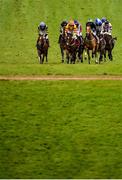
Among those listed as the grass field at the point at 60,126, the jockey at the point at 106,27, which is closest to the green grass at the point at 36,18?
the jockey at the point at 106,27

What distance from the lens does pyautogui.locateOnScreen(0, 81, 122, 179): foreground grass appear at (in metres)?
15.9

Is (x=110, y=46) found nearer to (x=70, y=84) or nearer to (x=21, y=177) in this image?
(x=70, y=84)

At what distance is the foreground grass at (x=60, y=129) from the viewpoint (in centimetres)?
1593

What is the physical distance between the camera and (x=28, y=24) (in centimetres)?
6297

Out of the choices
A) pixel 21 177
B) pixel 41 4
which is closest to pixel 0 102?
pixel 21 177

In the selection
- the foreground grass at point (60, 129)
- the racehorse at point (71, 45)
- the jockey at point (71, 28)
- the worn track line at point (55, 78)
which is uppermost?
the jockey at point (71, 28)

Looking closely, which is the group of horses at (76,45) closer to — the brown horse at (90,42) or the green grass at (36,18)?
the brown horse at (90,42)

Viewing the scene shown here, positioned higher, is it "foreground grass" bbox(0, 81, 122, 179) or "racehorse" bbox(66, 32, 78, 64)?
"racehorse" bbox(66, 32, 78, 64)

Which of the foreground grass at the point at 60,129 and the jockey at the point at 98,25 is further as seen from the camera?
the jockey at the point at 98,25

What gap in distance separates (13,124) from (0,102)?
209 cm

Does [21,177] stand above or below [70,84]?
below

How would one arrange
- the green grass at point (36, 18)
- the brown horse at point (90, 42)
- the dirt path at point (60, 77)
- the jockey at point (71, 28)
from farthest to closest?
the green grass at point (36, 18), the brown horse at point (90, 42), the jockey at point (71, 28), the dirt path at point (60, 77)

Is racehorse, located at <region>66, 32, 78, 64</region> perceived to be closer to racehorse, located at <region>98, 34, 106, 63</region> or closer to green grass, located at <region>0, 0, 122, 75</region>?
racehorse, located at <region>98, 34, 106, 63</region>

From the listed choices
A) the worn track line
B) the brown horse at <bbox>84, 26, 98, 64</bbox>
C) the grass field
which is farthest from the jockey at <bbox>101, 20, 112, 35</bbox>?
the worn track line
